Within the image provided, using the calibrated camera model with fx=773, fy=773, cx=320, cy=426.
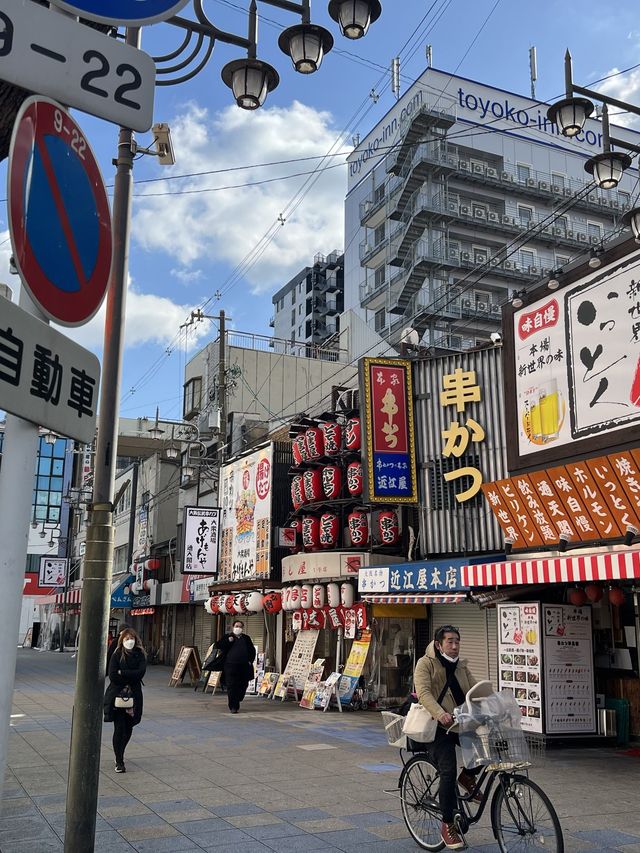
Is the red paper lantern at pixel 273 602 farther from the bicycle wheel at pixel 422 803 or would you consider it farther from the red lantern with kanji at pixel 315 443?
the bicycle wheel at pixel 422 803

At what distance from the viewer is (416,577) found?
54.2ft

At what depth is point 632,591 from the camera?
13.9 metres

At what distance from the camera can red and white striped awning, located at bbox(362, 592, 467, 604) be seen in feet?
50.5

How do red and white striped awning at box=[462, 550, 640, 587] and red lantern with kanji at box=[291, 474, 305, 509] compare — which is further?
red lantern with kanji at box=[291, 474, 305, 509]

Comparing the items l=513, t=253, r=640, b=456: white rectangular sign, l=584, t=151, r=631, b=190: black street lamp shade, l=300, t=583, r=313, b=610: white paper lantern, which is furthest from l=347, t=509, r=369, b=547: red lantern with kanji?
l=584, t=151, r=631, b=190: black street lamp shade

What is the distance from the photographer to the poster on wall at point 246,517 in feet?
83.0

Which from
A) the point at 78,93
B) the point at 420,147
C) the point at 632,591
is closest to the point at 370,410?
the point at 632,591

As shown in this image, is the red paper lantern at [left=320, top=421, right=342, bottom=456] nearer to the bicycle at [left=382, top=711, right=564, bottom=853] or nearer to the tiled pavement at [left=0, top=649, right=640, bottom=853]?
the tiled pavement at [left=0, top=649, right=640, bottom=853]

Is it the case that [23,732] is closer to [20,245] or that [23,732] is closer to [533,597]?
[533,597]

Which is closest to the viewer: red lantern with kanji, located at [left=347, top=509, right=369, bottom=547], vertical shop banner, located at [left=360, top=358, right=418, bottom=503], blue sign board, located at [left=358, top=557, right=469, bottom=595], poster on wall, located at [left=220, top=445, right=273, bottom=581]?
blue sign board, located at [left=358, top=557, right=469, bottom=595]

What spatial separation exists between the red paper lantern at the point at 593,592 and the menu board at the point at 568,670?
27.4 inches

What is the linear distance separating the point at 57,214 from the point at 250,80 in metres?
5.38

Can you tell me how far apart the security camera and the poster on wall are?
55.9ft

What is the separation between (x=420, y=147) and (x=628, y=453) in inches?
1757
